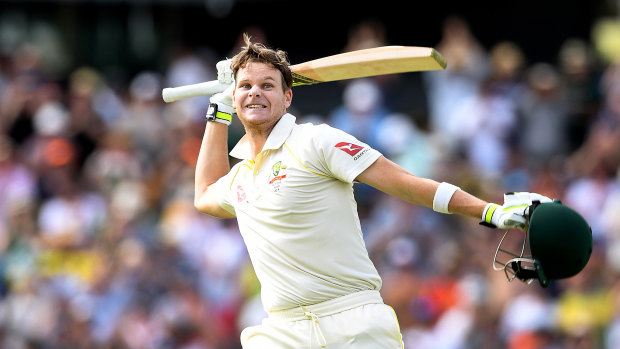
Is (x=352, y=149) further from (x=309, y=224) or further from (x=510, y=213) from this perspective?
(x=510, y=213)

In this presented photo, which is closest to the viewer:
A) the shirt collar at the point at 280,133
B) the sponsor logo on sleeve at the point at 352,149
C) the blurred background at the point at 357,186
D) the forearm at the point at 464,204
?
the forearm at the point at 464,204

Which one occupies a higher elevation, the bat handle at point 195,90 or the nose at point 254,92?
the nose at point 254,92

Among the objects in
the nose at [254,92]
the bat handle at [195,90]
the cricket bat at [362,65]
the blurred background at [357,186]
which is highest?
the cricket bat at [362,65]

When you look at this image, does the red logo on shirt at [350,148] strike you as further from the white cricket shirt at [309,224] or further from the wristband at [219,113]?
the wristband at [219,113]

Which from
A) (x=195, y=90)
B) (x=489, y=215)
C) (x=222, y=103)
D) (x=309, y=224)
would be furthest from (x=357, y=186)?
(x=489, y=215)

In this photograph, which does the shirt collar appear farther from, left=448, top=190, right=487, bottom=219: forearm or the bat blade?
left=448, top=190, right=487, bottom=219: forearm

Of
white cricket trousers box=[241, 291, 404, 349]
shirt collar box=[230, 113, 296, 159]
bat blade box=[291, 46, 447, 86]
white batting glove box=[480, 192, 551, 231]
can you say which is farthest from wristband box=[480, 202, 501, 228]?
shirt collar box=[230, 113, 296, 159]

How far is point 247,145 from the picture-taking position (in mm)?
4953

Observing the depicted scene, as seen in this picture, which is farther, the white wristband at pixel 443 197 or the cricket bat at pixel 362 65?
the cricket bat at pixel 362 65

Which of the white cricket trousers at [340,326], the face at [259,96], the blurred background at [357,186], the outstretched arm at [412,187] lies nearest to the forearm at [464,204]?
the outstretched arm at [412,187]

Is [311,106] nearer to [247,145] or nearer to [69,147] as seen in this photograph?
[69,147]

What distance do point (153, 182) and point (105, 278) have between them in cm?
151

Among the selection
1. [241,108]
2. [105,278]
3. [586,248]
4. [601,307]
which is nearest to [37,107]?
[105,278]

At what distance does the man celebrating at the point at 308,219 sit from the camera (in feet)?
14.7
